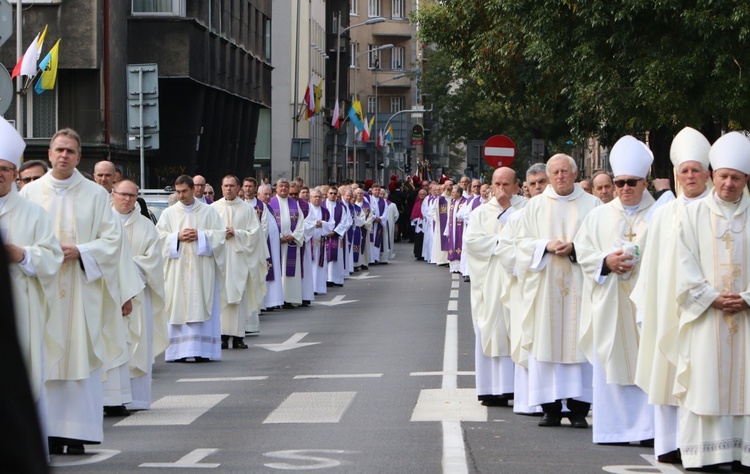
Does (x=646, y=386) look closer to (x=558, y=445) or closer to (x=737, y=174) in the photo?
(x=558, y=445)

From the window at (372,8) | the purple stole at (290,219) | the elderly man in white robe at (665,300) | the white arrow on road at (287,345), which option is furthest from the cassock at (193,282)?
the window at (372,8)

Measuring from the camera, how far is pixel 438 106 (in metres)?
81.3

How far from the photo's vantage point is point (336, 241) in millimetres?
30969

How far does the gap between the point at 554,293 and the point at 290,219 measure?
1509cm

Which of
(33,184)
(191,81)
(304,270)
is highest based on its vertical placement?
(191,81)

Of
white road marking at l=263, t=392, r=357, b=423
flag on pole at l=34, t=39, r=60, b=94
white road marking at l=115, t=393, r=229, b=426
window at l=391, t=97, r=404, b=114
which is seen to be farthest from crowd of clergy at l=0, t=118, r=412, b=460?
window at l=391, t=97, r=404, b=114

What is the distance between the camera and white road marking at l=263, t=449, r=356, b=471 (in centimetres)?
819

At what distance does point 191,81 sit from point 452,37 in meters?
9.41

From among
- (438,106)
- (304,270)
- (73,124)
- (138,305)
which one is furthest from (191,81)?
(438,106)

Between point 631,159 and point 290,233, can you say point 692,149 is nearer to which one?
point 631,159

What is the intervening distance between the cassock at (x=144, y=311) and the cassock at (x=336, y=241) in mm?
17639

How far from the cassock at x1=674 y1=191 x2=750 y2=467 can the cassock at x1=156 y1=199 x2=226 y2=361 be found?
851 centimetres

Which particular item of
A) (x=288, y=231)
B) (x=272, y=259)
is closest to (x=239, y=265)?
(x=272, y=259)

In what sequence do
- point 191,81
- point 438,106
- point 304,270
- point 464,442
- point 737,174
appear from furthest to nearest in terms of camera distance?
point 438,106 < point 191,81 < point 304,270 < point 464,442 < point 737,174
